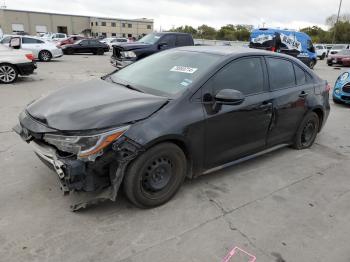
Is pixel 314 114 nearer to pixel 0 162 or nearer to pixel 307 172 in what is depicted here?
pixel 307 172

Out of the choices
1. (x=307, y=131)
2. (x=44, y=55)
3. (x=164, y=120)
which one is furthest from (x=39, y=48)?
(x=164, y=120)

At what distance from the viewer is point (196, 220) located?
2.96m

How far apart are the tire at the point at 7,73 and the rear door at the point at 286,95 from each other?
28.3 feet

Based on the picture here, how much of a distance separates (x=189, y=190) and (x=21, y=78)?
9744 millimetres

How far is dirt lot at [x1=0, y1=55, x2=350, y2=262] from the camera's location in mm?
2533

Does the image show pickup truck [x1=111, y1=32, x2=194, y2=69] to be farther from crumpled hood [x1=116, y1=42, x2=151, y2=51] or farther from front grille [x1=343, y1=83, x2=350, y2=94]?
front grille [x1=343, y1=83, x2=350, y2=94]

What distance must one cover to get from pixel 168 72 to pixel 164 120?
3.05ft

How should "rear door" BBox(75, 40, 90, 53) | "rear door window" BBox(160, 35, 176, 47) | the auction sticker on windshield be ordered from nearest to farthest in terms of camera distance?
the auction sticker on windshield
"rear door window" BBox(160, 35, 176, 47)
"rear door" BBox(75, 40, 90, 53)

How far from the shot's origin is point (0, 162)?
13.1 ft

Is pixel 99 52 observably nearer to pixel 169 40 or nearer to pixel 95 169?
pixel 169 40

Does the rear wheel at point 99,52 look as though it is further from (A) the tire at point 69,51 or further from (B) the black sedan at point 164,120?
(B) the black sedan at point 164,120

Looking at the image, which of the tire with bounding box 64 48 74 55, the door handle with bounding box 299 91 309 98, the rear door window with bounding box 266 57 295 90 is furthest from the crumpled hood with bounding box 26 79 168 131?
the tire with bounding box 64 48 74 55

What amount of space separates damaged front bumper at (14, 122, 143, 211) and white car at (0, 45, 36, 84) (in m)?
8.04

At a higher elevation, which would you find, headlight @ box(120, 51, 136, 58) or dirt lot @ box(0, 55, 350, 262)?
headlight @ box(120, 51, 136, 58)
